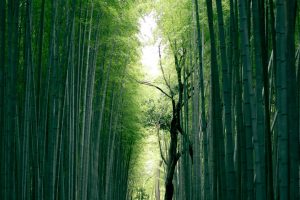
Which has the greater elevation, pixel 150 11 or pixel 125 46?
pixel 150 11

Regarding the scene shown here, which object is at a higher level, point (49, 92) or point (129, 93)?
point (129, 93)

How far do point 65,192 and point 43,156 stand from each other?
32.9 inches

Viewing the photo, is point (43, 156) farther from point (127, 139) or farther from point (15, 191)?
point (127, 139)

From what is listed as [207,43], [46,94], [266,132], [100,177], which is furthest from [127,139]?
[266,132]

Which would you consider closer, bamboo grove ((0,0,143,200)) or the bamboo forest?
the bamboo forest

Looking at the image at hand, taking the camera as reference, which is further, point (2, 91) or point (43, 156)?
point (43, 156)

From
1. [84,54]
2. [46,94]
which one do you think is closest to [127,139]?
[84,54]

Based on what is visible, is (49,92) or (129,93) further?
(129,93)

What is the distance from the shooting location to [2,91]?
11.6ft

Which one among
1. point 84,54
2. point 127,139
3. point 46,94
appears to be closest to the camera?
point 46,94

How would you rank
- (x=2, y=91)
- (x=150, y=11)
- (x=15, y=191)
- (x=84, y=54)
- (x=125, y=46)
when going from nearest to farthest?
(x=2, y=91)
(x=15, y=191)
(x=84, y=54)
(x=125, y=46)
(x=150, y=11)

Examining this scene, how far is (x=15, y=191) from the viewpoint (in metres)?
3.83

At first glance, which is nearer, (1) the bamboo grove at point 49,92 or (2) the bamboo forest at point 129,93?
(2) the bamboo forest at point 129,93

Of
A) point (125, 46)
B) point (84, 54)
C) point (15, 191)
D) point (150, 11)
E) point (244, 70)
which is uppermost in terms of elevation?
point (150, 11)
